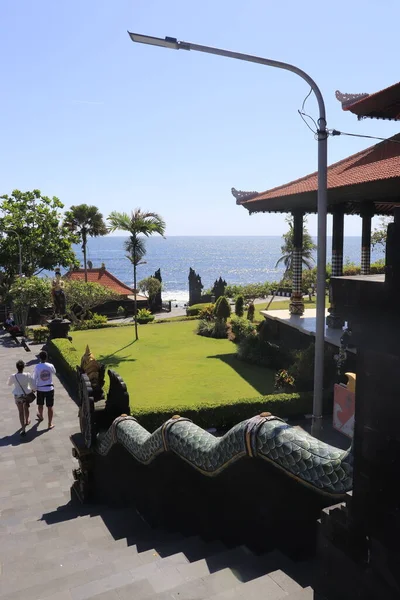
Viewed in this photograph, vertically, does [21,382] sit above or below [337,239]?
below

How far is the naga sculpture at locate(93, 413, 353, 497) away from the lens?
4427mm

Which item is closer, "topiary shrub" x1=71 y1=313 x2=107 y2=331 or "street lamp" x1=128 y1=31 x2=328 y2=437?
"street lamp" x1=128 y1=31 x2=328 y2=437

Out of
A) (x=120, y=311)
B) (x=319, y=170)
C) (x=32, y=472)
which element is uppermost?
(x=319, y=170)

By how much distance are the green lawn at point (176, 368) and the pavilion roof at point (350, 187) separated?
6109mm

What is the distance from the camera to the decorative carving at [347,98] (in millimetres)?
16969

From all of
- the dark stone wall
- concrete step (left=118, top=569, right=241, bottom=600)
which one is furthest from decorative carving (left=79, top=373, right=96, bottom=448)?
concrete step (left=118, top=569, right=241, bottom=600)

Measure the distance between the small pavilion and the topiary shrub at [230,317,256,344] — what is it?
235 centimetres

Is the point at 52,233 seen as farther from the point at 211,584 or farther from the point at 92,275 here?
the point at 211,584

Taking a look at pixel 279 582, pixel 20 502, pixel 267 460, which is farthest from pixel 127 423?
pixel 279 582

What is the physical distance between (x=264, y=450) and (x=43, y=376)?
8598mm

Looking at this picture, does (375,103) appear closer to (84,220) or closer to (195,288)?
(195,288)

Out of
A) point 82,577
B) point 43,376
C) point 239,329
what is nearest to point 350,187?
point 239,329

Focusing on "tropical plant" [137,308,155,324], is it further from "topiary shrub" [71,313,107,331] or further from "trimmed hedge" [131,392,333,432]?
"trimmed hedge" [131,392,333,432]

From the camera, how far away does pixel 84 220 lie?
5256cm
